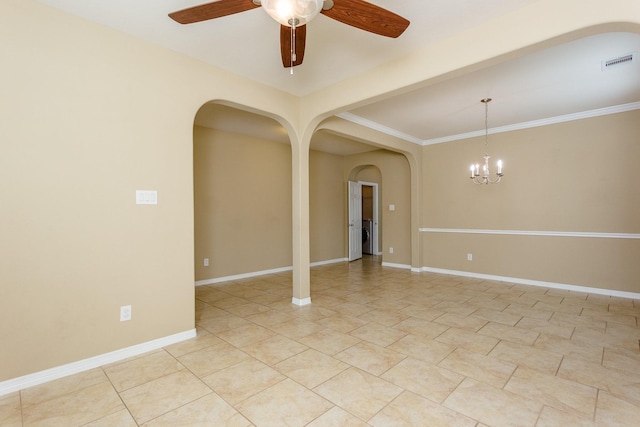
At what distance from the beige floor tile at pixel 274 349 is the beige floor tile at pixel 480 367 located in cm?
124

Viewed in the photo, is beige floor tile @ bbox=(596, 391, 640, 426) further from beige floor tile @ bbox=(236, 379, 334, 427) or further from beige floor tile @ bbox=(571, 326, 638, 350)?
beige floor tile @ bbox=(236, 379, 334, 427)

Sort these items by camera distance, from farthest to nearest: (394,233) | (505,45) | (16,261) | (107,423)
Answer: (394,233)
(505,45)
(16,261)
(107,423)

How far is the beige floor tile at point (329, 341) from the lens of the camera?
268 cm

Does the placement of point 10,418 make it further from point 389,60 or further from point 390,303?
point 389,60

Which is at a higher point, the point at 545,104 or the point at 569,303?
the point at 545,104

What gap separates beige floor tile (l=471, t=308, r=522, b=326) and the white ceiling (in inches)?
106

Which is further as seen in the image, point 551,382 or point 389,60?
point 389,60

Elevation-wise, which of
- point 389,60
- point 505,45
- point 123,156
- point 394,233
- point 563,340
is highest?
point 389,60

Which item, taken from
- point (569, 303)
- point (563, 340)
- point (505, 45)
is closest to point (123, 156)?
point (505, 45)

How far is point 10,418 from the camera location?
177 centimetres

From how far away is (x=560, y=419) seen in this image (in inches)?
68.6

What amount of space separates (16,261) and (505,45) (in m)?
3.83

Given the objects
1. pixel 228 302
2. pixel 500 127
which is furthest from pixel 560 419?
pixel 500 127

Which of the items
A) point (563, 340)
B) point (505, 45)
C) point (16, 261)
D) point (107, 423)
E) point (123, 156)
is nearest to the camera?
point (107, 423)
